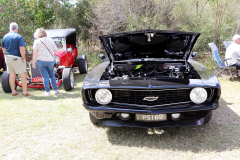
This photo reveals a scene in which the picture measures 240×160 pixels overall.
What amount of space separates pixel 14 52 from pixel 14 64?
0.29 m

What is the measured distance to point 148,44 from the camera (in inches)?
152

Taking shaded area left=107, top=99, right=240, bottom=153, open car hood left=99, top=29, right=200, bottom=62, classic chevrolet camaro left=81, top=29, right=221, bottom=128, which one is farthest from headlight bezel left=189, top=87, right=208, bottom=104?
open car hood left=99, top=29, right=200, bottom=62

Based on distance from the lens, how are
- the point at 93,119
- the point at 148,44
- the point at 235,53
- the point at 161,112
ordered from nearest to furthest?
the point at 161,112, the point at 93,119, the point at 148,44, the point at 235,53

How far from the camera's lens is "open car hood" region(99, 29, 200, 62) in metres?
3.46

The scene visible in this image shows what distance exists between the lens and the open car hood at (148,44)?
346 cm

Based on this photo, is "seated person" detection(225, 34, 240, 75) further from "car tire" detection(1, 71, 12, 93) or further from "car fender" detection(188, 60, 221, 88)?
"car tire" detection(1, 71, 12, 93)

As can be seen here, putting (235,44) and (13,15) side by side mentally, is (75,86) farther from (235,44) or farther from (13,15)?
(13,15)

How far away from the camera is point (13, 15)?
957 centimetres

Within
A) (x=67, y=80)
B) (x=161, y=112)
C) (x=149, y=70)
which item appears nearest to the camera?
(x=161, y=112)

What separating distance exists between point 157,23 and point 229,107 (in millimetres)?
5611

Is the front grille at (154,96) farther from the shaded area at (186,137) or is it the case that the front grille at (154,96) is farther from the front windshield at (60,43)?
the front windshield at (60,43)

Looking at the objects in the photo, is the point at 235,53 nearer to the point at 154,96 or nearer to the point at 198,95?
the point at 198,95

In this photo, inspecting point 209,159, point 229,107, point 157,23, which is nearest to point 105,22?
point 157,23

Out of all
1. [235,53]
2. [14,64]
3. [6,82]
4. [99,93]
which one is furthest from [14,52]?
[235,53]
